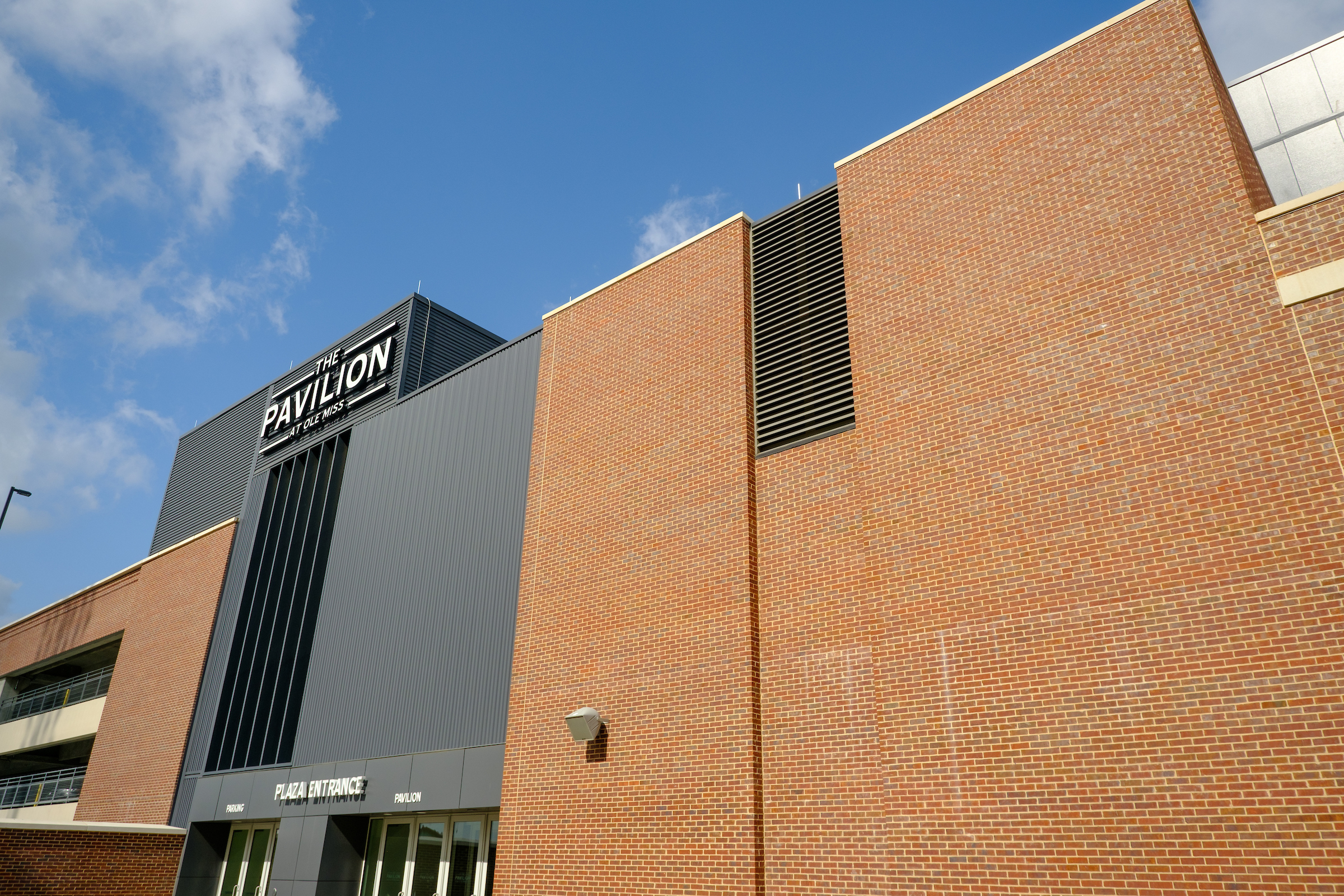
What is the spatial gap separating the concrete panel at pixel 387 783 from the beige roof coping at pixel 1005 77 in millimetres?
14731

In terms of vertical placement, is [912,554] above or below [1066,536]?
above

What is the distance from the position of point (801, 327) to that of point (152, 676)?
24154 millimetres

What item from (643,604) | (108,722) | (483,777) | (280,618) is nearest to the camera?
(643,604)

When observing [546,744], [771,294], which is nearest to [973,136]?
[771,294]

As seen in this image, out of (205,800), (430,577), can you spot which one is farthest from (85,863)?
(430,577)

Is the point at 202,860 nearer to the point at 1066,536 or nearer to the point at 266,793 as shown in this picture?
the point at 266,793

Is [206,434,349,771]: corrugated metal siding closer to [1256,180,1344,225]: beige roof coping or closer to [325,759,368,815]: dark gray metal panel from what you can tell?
[325,759,368,815]: dark gray metal panel

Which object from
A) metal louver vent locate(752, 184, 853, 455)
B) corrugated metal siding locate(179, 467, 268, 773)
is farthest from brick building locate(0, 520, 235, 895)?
metal louver vent locate(752, 184, 853, 455)

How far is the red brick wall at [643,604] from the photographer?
14047mm

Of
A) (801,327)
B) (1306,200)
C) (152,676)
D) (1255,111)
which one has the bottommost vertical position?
(152,676)

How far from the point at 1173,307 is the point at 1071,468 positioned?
242cm

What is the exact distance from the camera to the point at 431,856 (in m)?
19.0

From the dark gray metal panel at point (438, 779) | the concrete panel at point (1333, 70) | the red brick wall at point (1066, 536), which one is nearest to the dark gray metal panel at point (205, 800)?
the dark gray metal panel at point (438, 779)

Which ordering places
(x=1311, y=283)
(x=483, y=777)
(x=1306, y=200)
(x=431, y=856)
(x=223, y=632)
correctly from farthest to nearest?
(x=223, y=632), (x=431, y=856), (x=483, y=777), (x=1306, y=200), (x=1311, y=283)
